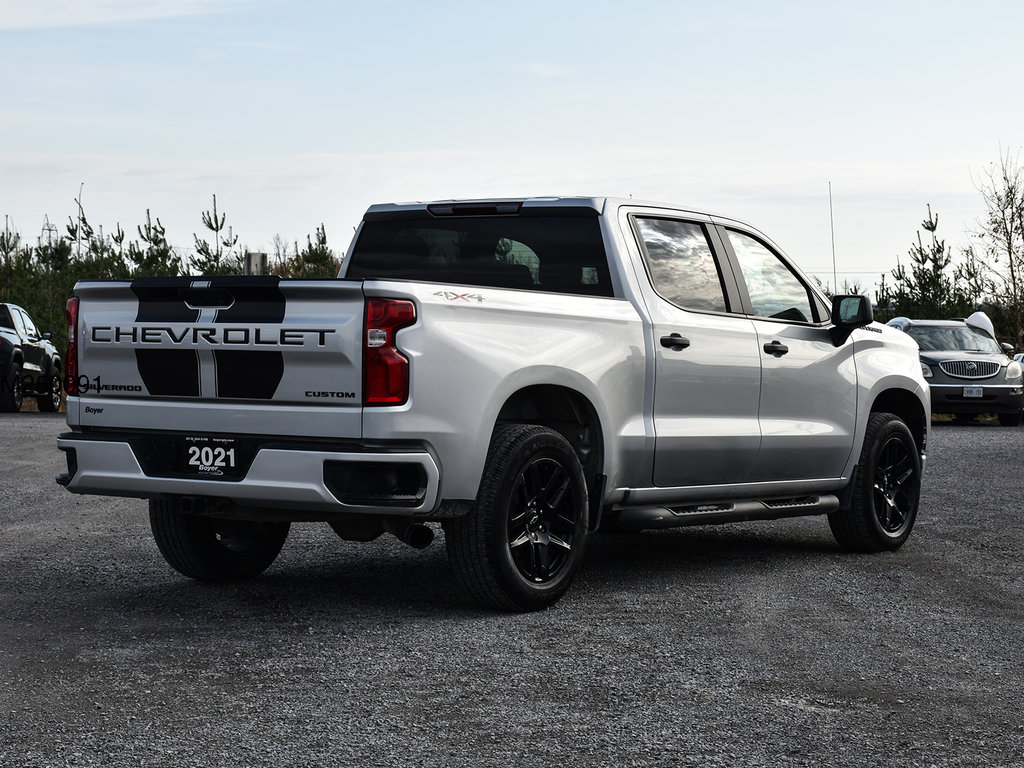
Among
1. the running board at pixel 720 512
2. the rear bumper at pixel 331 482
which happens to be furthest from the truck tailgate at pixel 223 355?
the running board at pixel 720 512

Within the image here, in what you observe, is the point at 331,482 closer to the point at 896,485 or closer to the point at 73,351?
the point at 73,351

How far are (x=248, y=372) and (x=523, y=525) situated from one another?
1.41 m

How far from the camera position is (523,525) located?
6.41 metres

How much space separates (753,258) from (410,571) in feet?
8.70

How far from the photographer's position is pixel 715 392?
7.48 meters

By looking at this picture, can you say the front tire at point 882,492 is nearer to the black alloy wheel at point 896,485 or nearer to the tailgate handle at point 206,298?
the black alloy wheel at point 896,485

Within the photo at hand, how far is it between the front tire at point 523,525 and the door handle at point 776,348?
1784 mm

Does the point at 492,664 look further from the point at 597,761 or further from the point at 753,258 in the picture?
the point at 753,258

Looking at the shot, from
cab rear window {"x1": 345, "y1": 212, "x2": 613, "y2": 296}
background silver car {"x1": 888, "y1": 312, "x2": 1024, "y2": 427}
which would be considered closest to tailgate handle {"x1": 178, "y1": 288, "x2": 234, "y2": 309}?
cab rear window {"x1": 345, "y1": 212, "x2": 613, "y2": 296}

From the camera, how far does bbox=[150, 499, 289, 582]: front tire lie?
23.2 ft

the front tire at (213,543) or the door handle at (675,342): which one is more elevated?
the door handle at (675,342)

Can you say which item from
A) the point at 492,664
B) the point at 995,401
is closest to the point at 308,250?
the point at 995,401

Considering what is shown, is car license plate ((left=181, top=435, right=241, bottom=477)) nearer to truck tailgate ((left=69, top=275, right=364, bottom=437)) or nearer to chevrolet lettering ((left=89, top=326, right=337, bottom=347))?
truck tailgate ((left=69, top=275, right=364, bottom=437))

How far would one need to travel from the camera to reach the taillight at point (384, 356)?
5715mm
